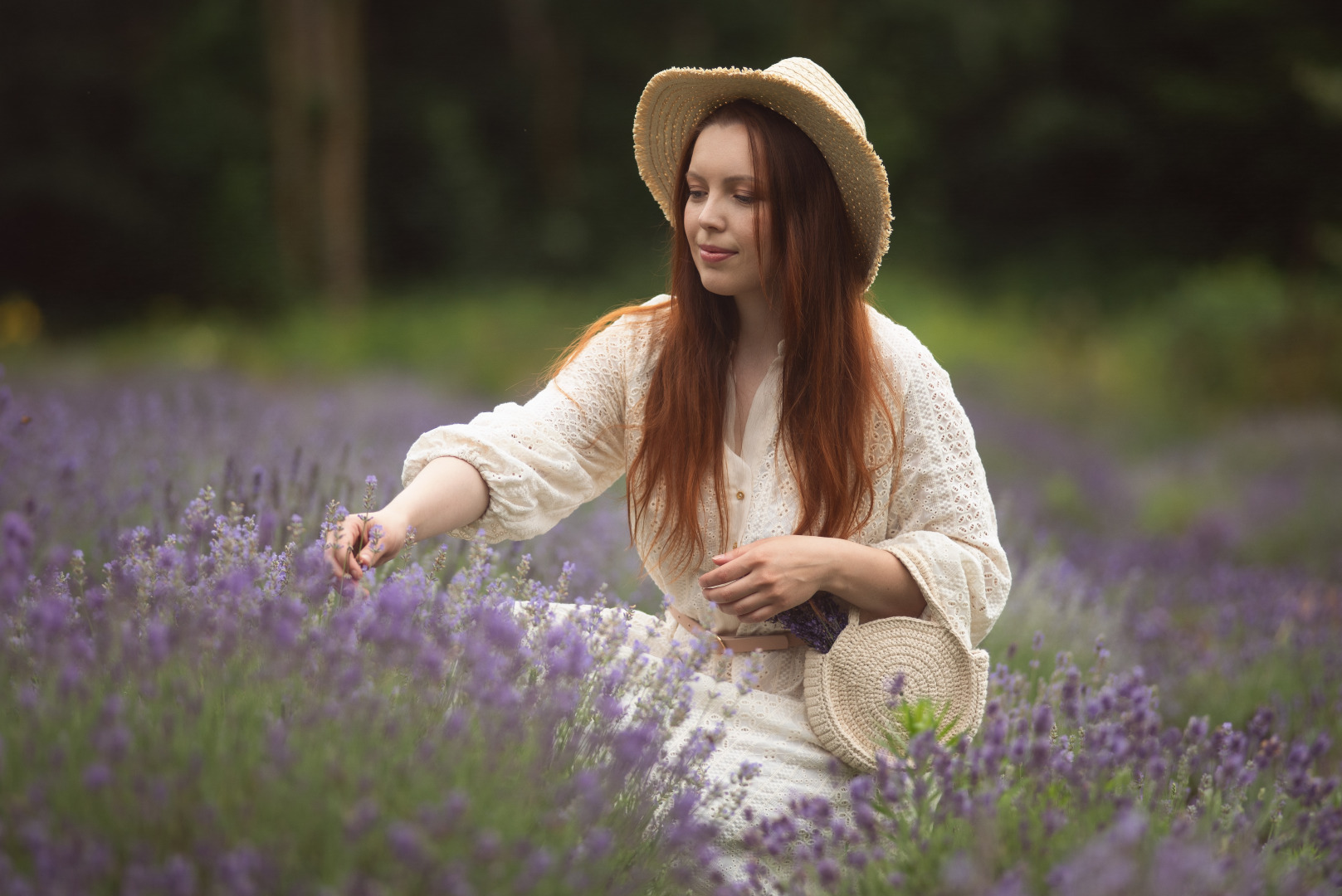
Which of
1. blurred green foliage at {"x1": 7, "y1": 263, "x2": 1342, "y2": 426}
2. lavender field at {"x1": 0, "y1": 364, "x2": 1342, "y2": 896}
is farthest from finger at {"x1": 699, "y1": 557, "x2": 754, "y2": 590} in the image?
blurred green foliage at {"x1": 7, "y1": 263, "x2": 1342, "y2": 426}

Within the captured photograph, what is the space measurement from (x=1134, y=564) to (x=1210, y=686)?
162 cm

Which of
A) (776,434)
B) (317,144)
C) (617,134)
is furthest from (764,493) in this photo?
(617,134)

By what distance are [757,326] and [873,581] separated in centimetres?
60

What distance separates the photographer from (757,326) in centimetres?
238

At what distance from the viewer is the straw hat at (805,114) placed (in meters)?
2.15

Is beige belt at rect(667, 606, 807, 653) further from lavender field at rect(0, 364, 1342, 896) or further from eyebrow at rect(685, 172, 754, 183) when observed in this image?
eyebrow at rect(685, 172, 754, 183)

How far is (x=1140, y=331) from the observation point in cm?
1295

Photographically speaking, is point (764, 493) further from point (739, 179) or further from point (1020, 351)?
point (1020, 351)

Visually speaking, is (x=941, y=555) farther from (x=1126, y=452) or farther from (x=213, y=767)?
(x=1126, y=452)

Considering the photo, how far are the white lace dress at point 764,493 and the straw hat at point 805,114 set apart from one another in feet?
0.70

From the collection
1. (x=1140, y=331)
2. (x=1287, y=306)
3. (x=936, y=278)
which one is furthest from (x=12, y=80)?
(x=1287, y=306)

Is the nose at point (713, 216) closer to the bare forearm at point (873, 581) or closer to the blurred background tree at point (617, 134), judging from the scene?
the bare forearm at point (873, 581)

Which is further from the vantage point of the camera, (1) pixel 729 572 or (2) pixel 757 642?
(2) pixel 757 642

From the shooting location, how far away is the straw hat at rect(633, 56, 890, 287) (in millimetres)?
2154
